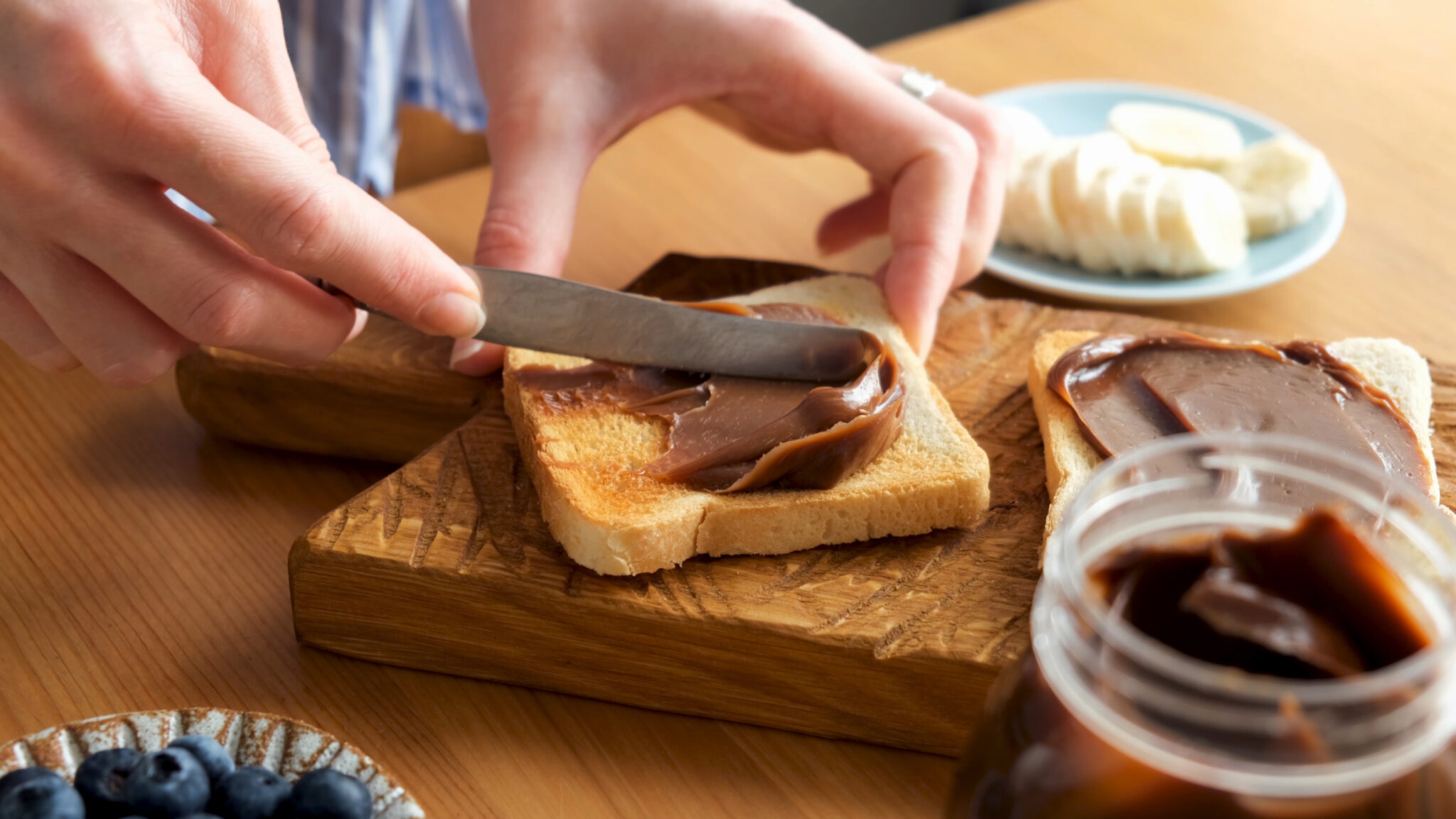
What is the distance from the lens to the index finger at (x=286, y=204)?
140cm

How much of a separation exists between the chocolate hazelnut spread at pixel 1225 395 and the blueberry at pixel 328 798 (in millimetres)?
1162

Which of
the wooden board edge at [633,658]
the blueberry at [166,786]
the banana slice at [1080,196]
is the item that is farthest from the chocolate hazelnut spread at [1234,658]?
the banana slice at [1080,196]

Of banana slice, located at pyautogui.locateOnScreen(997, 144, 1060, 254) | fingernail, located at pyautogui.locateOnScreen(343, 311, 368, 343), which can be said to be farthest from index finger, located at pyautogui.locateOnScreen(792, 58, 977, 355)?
fingernail, located at pyautogui.locateOnScreen(343, 311, 368, 343)

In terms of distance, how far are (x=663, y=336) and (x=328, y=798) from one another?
94 centimetres

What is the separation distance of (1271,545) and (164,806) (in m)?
1.01

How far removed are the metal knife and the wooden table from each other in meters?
0.52

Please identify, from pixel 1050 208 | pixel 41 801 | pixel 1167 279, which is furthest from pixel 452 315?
pixel 1167 279

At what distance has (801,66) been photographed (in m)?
2.40

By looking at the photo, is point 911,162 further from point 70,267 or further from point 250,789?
point 250,789

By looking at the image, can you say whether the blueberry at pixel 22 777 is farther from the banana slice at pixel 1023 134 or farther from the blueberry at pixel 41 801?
the banana slice at pixel 1023 134

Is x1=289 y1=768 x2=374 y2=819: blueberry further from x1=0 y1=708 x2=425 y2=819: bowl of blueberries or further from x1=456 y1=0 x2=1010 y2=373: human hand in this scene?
x1=456 y1=0 x2=1010 y2=373: human hand

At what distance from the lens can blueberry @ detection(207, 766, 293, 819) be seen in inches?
46.6

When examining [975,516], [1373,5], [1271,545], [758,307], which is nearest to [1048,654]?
[1271,545]

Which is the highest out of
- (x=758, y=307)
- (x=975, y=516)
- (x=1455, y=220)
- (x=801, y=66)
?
(x=801, y=66)
